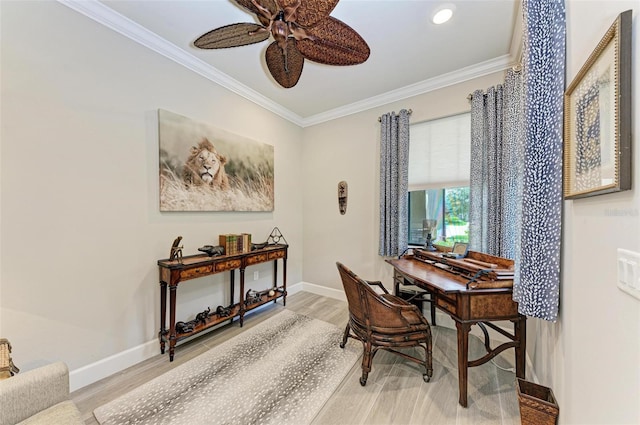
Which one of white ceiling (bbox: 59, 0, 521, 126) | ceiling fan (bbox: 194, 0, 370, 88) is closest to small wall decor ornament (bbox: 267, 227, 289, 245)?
white ceiling (bbox: 59, 0, 521, 126)

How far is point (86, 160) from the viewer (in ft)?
6.14

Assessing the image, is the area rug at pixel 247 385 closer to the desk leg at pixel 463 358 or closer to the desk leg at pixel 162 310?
the desk leg at pixel 162 310

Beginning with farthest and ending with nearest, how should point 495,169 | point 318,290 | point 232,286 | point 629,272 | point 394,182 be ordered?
point 318,290, point 394,182, point 232,286, point 495,169, point 629,272

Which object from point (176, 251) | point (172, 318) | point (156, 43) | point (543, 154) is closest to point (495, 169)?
point (543, 154)

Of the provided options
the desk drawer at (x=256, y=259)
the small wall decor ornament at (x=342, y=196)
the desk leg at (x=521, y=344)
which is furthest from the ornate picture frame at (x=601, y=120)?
the desk drawer at (x=256, y=259)

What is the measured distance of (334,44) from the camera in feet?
5.80

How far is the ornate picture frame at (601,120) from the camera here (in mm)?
720

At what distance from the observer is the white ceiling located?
Result: 1896 mm

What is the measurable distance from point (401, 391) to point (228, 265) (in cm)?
197

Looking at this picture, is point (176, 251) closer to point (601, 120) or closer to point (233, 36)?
point (233, 36)

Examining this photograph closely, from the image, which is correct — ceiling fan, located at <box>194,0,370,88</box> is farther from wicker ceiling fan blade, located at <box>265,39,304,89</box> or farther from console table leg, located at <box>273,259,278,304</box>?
console table leg, located at <box>273,259,278,304</box>

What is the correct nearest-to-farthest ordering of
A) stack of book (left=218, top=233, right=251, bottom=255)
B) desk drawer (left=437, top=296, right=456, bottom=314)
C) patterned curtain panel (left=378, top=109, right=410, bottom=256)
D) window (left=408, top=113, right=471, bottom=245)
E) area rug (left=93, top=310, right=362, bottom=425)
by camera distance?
area rug (left=93, top=310, right=362, bottom=425), desk drawer (left=437, top=296, right=456, bottom=314), stack of book (left=218, top=233, right=251, bottom=255), window (left=408, top=113, right=471, bottom=245), patterned curtain panel (left=378, top=109, right=410, bottom=256)

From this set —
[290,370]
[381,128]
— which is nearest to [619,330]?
[290,370]

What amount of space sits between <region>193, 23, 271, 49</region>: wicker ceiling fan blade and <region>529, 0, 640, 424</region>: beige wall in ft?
5.82
